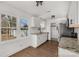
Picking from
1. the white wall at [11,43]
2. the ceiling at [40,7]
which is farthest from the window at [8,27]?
the ceiling at [40,7]

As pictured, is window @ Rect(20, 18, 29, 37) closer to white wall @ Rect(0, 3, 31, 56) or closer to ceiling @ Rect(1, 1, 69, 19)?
white wall @ Rect(0, 3, 31, 56)

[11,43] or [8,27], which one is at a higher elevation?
[8,27]

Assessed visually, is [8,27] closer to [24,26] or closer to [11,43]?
[11,43]

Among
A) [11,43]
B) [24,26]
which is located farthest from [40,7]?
[11,43]

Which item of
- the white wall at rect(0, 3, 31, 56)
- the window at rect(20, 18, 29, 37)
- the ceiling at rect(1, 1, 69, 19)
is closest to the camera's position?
the ceiling at rect(1, 1, 69, 19)

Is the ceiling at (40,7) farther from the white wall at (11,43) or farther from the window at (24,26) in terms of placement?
the window at (24,26)

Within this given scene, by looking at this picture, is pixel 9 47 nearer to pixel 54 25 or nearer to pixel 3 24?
pixel 3 24

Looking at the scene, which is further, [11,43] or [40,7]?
[40,7]

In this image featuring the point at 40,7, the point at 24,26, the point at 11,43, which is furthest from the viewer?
the point at 24,26

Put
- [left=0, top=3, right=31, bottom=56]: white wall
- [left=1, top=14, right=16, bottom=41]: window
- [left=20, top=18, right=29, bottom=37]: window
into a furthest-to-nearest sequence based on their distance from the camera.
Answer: [left=20, top=18, right=29, bottom=37]: window
[left=1, top=14, right=16, bottom=41]: window
[left=0, top=3, right=31, bottom=56]: white wall

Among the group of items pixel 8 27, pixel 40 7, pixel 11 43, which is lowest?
pixel 11 43

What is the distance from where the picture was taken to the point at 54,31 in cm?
891

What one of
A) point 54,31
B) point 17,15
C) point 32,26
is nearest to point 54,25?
point 54,31

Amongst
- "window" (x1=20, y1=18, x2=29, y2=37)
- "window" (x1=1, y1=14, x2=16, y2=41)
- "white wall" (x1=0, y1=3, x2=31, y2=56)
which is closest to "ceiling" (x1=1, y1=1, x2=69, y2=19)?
"white wall" (x1=0, y1=3, x2=31, y2=56)
